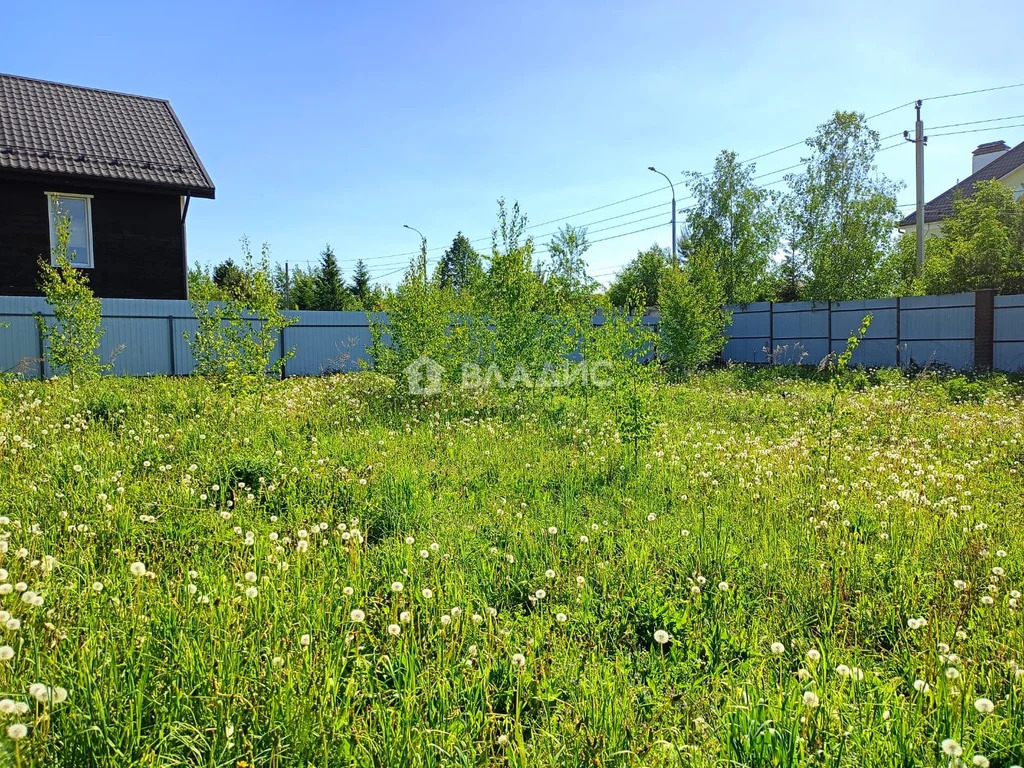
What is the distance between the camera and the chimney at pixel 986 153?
4415 cm

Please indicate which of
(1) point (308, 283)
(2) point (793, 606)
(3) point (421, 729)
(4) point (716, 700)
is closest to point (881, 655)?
(2) point (793, 606)

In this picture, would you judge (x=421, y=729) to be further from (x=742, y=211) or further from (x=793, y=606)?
(x=742, y=211)

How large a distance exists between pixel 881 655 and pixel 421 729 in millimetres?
2084

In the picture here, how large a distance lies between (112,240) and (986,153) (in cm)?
5335

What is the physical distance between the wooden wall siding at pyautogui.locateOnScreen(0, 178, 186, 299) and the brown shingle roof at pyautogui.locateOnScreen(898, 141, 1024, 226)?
117ft

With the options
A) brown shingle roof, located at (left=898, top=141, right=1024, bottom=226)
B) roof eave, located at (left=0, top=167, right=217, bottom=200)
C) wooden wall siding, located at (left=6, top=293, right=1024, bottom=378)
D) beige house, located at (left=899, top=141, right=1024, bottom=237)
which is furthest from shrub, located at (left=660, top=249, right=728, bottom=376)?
brown shingle roof, located at (left=898, top=141, right=1024, bottom=226)

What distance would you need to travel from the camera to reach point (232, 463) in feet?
17.0

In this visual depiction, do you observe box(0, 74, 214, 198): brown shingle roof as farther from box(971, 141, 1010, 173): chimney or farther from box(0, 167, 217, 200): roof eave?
box(971, 141, 1010, 173): chimney

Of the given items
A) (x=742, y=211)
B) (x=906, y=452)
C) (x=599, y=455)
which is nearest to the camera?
(x=599, y=455)

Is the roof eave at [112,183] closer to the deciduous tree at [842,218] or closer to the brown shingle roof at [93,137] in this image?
the brown shingle roof at [93,137]

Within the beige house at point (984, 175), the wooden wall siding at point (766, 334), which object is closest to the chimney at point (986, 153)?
the beige house at point (984, 175)

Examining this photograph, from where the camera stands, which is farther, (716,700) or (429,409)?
(429,409)

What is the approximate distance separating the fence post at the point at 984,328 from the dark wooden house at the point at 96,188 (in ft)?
69.2

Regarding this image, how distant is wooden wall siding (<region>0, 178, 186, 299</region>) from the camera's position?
1576cm
